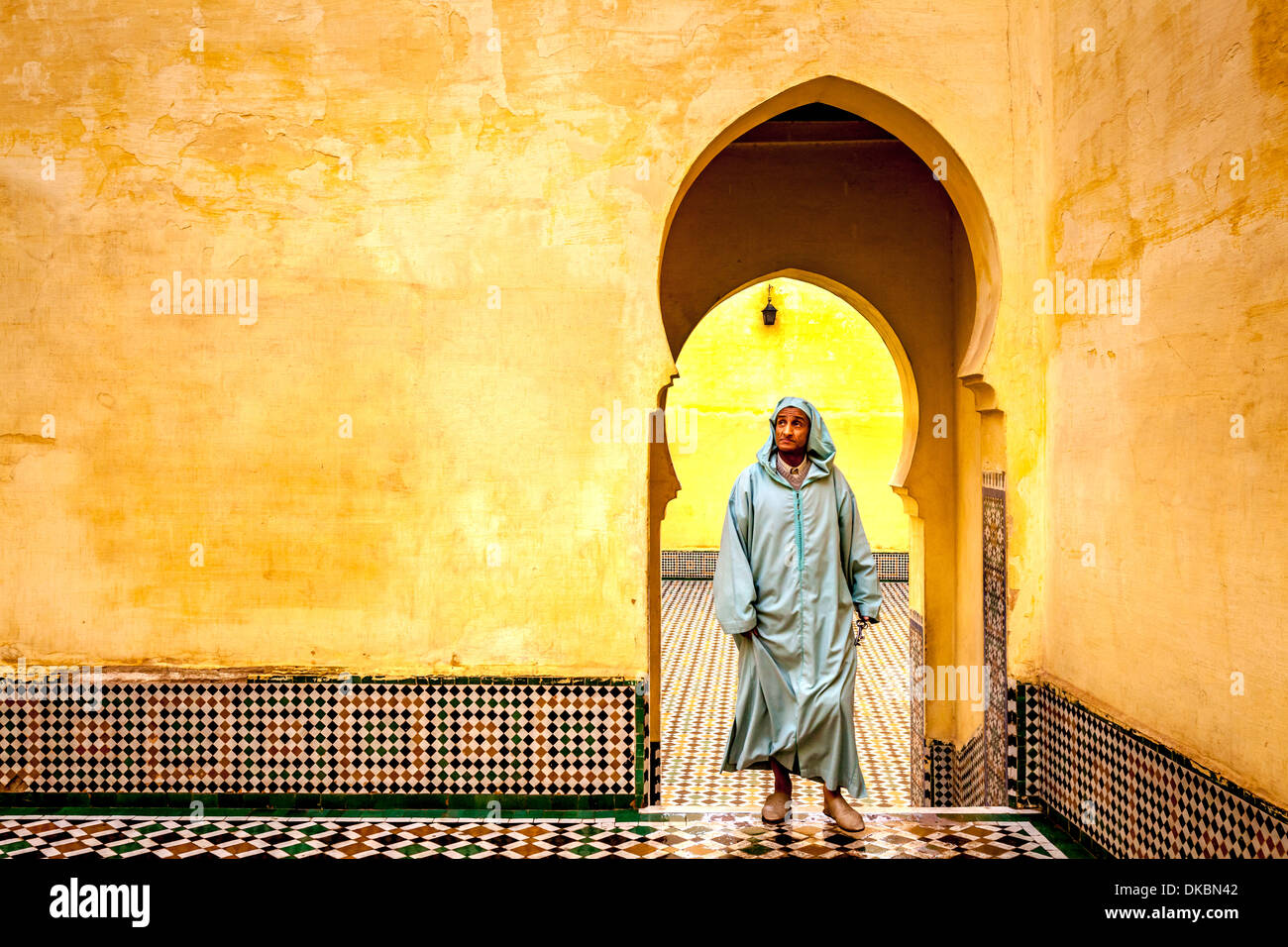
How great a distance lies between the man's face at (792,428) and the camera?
3.36 m

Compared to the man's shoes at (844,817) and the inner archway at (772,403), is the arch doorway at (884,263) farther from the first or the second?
the inner archway at (772,403)

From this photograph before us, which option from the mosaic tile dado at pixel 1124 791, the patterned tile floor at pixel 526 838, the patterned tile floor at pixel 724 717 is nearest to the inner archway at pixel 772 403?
the patterned tile floor at pixel 724 717

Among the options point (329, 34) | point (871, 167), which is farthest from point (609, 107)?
point (871, 167)

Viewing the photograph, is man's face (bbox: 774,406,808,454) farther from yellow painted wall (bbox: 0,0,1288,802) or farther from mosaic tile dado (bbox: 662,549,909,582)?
mosaic tile dado (bbox: 662,549,909,582)

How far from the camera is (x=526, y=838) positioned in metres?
3.25

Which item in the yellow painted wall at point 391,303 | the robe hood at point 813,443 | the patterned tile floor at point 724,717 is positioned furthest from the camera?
the patterned tile floor at point 724,717

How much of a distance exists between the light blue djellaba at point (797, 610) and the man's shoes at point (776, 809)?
104 mm

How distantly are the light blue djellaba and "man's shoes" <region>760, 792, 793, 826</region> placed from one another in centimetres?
10

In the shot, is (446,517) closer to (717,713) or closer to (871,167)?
(871,167)

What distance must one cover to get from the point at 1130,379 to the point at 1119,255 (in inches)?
14.2

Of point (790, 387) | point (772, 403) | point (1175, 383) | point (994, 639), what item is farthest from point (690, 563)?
point (1175, 383)

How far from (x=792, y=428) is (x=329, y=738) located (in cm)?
180

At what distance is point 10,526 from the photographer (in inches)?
142

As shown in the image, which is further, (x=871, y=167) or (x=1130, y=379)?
(x=871, y=167)
